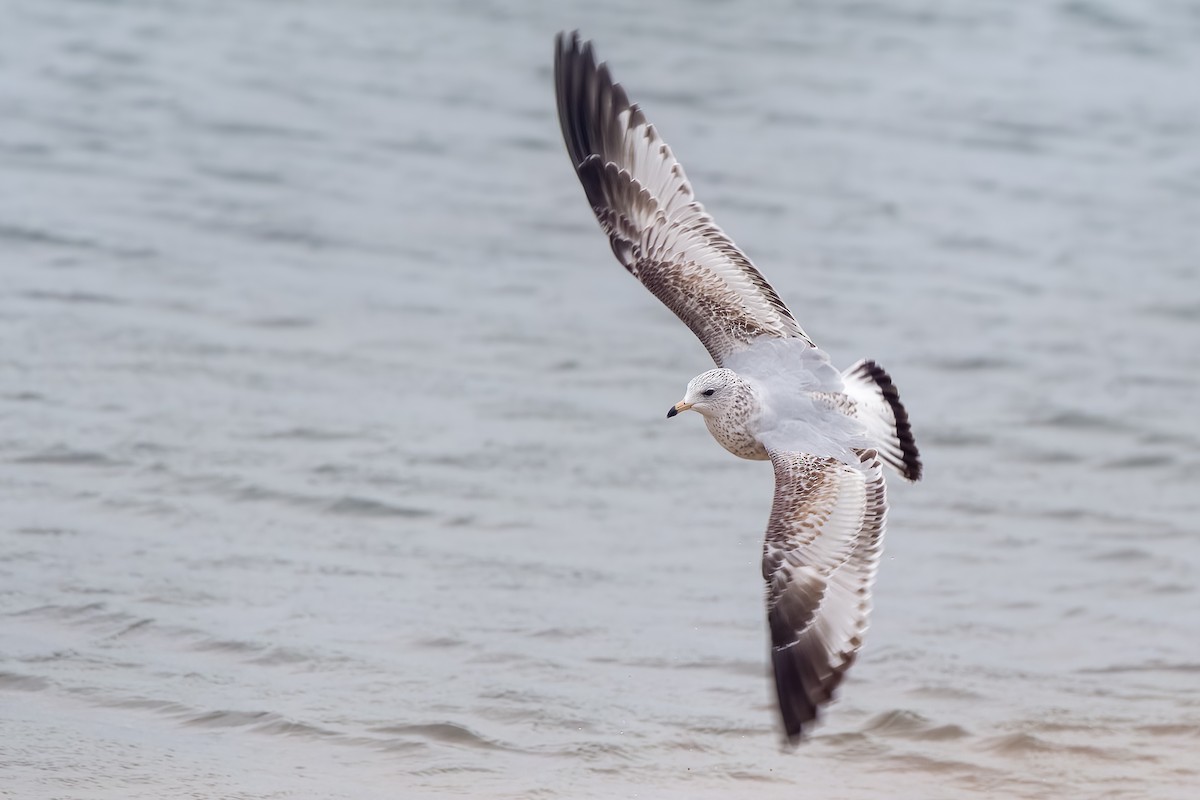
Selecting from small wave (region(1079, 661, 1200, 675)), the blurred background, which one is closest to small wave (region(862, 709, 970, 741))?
the blurred background

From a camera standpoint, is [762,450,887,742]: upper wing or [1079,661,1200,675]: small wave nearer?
[762,450,887,742]: upper wing

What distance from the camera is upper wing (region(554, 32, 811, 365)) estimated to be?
7.78 m

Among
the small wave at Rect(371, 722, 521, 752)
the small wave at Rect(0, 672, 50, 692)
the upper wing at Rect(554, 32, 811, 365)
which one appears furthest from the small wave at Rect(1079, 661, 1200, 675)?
the small wave at Rect(0, 672, 50, 692)

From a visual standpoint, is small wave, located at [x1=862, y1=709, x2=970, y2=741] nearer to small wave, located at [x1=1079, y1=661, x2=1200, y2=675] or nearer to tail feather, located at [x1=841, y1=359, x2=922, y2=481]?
small wave, located at [x1=1079, y1=661, x2=1200, y2=675]

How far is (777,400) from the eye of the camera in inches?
290

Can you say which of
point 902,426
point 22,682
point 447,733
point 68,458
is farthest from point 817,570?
point 68,458

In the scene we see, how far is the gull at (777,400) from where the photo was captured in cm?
668

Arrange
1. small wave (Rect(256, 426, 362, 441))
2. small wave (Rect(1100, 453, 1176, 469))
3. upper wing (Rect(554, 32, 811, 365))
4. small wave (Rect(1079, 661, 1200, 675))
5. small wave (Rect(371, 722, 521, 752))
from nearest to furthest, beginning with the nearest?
small wave (Rect(371, 722, 521, 752)) → upper wing (Rect(554, 32, 811, 365)) → small wave (Rect(1079, 661, 1200, 675)) → small wave (Rect(256, 426, 362, 441)) → small wave (Rect(1100, 453, 1176, 469))

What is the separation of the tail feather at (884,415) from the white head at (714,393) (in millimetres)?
437

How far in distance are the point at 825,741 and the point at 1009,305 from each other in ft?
20.1

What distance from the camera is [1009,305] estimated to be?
1346 centimetres

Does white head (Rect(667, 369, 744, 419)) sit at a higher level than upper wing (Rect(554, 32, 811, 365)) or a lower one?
lower

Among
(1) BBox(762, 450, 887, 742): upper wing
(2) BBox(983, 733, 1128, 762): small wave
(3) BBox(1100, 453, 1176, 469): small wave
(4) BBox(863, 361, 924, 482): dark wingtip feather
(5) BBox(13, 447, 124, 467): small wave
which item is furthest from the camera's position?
(3) BBox(1100, 453, 1176, 469): small wave

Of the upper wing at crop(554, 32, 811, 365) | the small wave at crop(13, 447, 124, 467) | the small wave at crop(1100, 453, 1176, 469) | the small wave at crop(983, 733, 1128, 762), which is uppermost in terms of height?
the upper wing at crop(554, 32, 811, 365)
